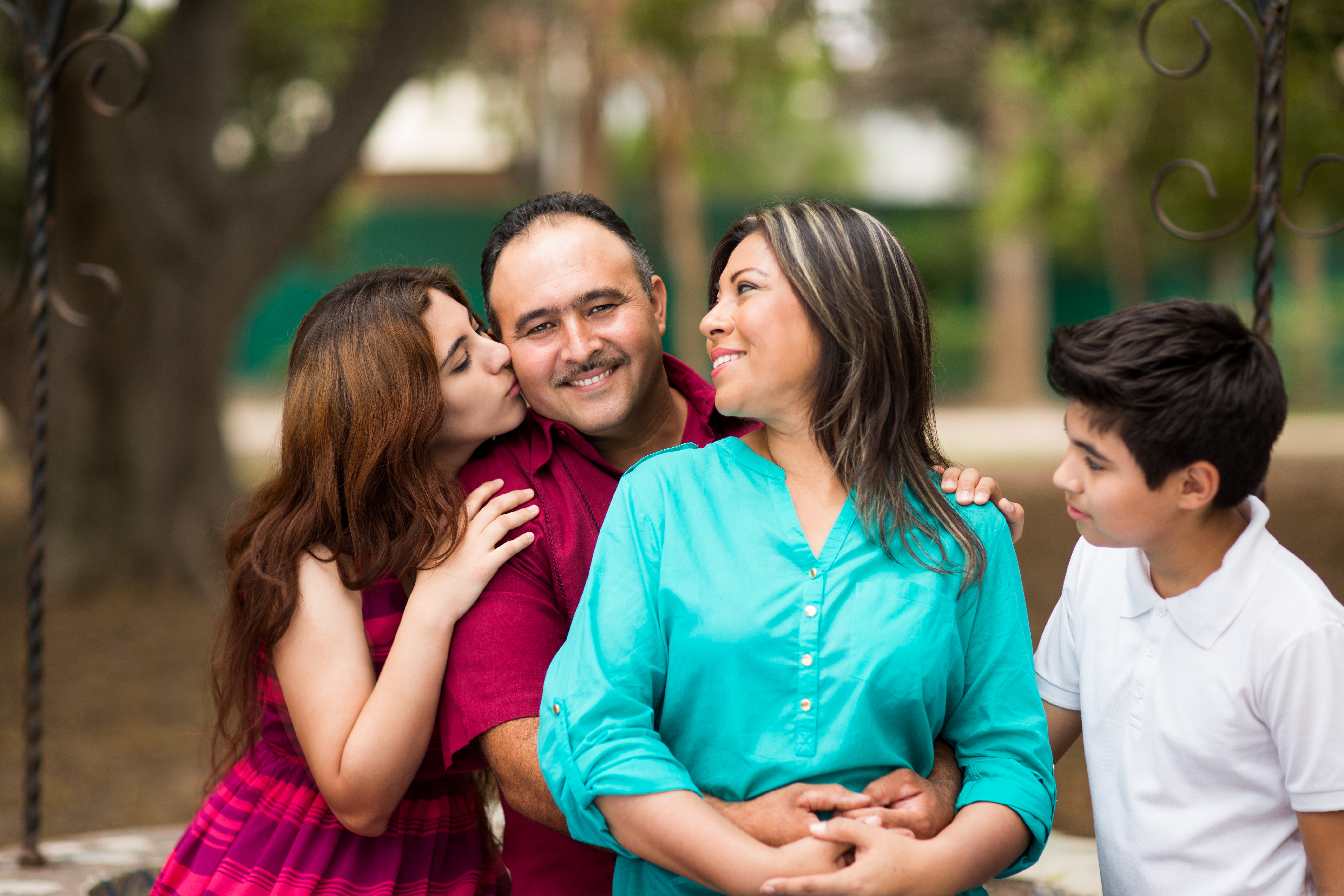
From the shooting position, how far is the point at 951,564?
6.02 feet

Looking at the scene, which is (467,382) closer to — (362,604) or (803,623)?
(362,604)

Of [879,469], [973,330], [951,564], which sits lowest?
[973,330]

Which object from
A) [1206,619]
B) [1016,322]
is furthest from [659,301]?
[1016,322]

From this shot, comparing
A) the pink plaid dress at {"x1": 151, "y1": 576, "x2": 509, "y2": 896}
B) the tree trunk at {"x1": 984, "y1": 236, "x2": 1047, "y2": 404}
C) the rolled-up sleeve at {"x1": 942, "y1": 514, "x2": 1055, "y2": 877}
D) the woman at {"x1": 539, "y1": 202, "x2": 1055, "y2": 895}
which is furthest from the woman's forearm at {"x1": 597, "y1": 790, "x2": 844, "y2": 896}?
the tree trunk at {"x1": 984, "y1": 236, "x2": 1047, "y2": 404}

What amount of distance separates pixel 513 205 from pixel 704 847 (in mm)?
8935

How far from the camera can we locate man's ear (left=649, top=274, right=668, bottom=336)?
2586 mm

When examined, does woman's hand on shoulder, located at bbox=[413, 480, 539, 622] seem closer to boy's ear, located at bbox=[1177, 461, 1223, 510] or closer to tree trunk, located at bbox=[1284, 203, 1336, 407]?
boy's ear, located at bbox=[1177, 461, 1223, 510]

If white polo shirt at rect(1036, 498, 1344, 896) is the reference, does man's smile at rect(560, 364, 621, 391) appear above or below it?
above

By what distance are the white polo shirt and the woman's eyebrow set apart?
29.6 inches

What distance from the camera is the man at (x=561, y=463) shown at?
1980mm

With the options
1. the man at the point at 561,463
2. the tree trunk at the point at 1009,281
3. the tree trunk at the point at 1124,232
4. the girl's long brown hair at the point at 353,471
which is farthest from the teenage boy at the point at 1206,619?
the tree trunk at the point at 1009,281

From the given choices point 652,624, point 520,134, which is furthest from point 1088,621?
point 520,134

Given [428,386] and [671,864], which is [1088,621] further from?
[428,386]

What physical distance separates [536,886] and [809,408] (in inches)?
38.9
